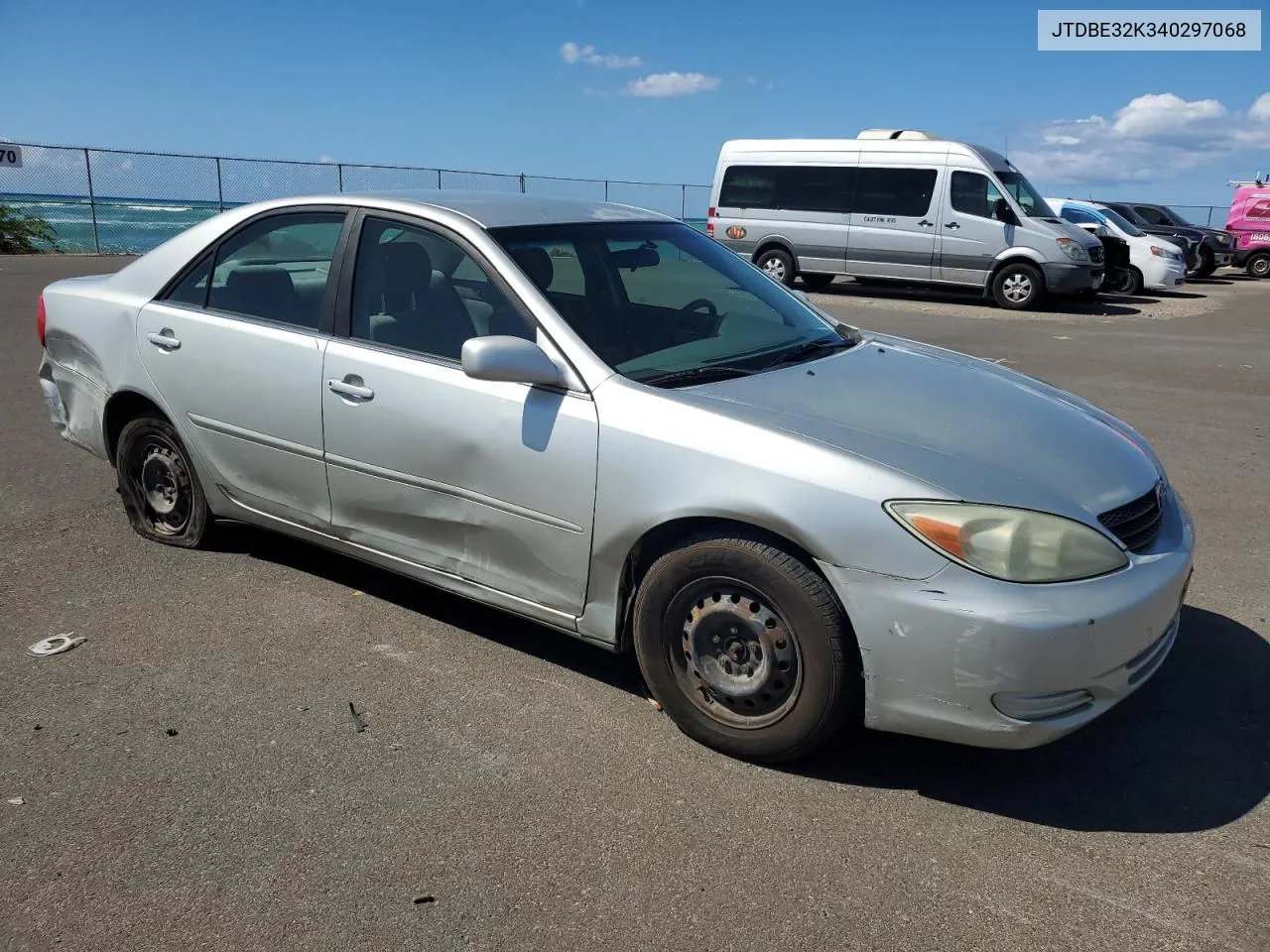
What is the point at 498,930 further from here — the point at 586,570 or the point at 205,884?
the point at 586,570

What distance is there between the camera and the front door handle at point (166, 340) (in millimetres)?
4562

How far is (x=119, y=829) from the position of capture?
2.93 m

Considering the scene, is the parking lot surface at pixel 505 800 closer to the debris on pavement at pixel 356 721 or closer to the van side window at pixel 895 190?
the debris on pavement at pixel 356 721

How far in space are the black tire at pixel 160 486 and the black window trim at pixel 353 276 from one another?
3.73 ft

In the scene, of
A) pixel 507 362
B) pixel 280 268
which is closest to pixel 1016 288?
pixel 280 268

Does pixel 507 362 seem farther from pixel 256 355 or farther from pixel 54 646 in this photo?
pixel 54 646

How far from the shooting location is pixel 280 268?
444cm

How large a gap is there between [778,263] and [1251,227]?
16198 mm

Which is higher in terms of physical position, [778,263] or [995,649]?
[995,649]

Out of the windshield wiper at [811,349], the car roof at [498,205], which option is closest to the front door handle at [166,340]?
the car roof at [498,205]

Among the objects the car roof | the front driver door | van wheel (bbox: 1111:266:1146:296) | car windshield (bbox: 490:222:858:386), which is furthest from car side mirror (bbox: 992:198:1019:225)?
the front driver door

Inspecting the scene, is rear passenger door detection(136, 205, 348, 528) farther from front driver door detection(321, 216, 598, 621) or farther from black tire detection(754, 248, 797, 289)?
black tire detection(754, 248, 797, 289)

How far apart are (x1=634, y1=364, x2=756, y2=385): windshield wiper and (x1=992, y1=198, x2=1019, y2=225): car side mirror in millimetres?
15030

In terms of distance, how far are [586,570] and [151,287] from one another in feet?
Answer: 8.47
